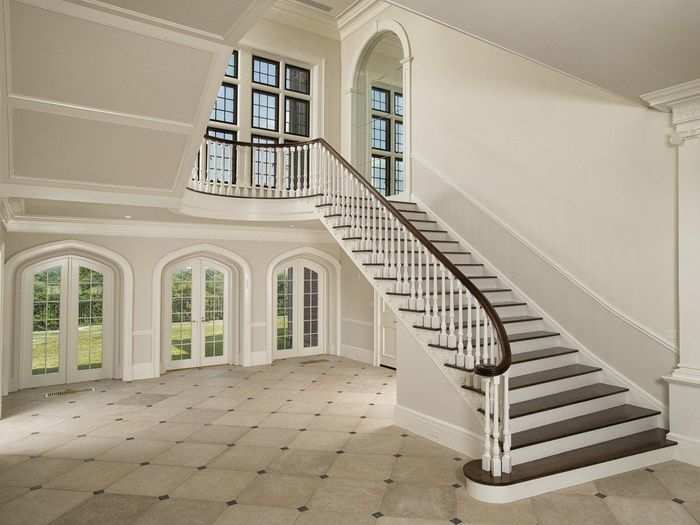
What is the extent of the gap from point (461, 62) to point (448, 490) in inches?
228

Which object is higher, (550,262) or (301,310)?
(550,262)

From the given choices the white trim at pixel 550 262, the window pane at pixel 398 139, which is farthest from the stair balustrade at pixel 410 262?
the window pane at pixel 398 139

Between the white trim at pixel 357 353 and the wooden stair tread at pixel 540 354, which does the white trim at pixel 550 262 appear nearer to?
the wooden stair tread at pixel 540 354

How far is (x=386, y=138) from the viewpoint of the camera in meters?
10.2

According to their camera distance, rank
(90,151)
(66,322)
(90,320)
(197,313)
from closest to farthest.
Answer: (90,151)
(66,322)
(90,320)
(197,313)

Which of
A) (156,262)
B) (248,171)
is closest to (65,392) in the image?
(156,262)

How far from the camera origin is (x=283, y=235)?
9.62 meters

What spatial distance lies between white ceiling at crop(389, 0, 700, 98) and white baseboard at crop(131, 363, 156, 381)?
Answer: 737 centimetres

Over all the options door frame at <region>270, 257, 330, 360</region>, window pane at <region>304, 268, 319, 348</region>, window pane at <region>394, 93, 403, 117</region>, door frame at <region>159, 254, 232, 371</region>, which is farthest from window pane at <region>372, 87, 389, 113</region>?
door frame at <region>159, 254, 232, 371</region>

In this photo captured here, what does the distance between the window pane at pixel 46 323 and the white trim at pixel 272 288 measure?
11.6ft

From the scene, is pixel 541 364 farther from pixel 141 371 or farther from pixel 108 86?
pixel 141 371

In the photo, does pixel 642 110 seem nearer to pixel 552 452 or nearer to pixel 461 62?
pixel 461 62

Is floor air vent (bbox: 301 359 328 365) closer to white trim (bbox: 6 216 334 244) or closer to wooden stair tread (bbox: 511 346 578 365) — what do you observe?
white trim (bbox: 6 216 334 244)

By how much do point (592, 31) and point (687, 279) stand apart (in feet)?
8.67
